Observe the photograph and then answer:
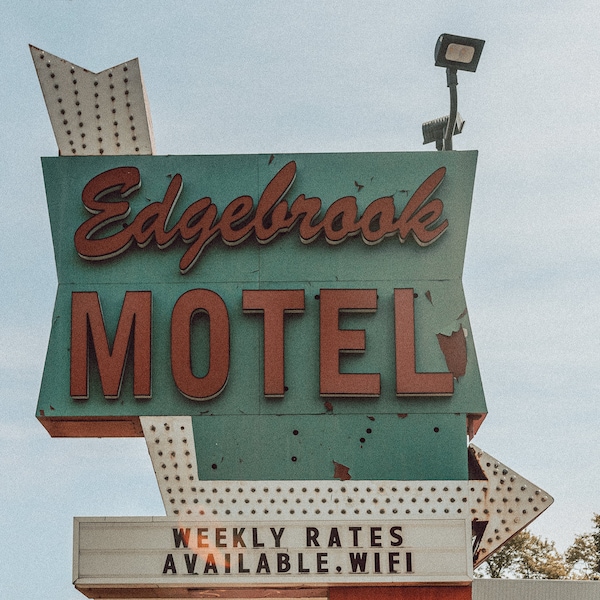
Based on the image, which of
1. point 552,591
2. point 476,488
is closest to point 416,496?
point 476,488

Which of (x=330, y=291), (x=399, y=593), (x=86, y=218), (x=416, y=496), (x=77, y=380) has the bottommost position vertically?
(x=399, y=593)

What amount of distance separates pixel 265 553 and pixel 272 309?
2.47 meters

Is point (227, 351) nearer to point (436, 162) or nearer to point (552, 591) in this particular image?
point (436, 162)

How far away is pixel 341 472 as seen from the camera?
11.2 m

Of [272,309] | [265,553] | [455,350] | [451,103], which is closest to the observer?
[265,553]

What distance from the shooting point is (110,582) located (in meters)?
10.7

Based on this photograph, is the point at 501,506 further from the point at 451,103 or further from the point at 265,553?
the point at 451,103

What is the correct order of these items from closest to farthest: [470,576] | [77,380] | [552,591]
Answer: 1. [470,576]
2. [77,380]
3. [552,591]

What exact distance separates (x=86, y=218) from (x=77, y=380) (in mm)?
1776

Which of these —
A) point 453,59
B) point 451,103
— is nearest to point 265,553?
point 451,103

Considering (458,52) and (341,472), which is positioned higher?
(458,52)

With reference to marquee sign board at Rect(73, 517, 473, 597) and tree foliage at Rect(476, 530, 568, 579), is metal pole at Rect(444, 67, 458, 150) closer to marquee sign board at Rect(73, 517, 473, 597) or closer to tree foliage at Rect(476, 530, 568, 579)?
marquee sign board at Rect(73, 517, 473, 597)

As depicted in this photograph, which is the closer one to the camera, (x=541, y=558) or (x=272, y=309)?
(x=272, y=309)

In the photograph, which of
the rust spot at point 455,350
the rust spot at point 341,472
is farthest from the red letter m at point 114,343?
the rust spot at point 455,350
